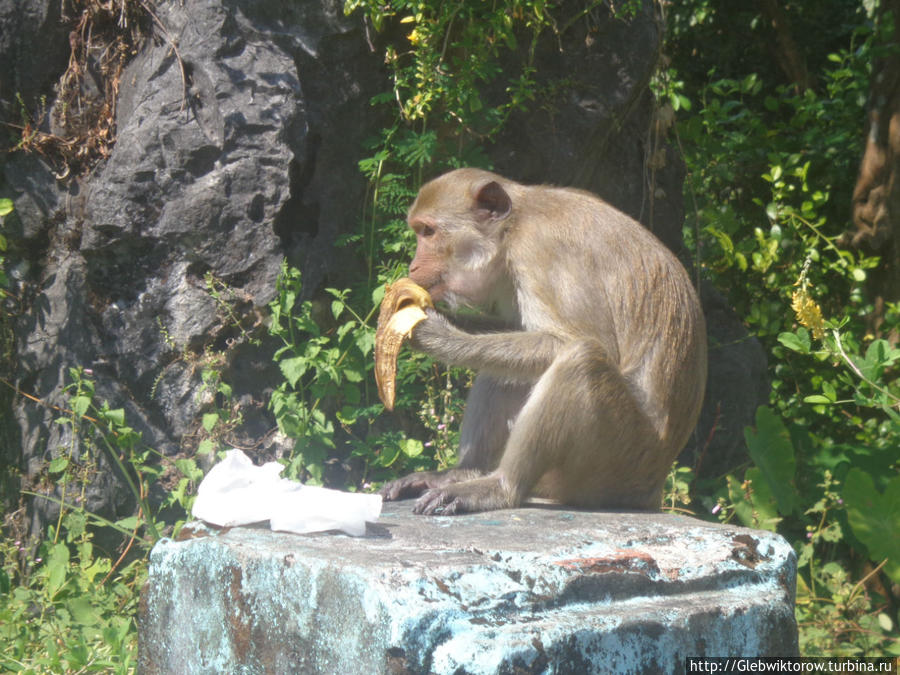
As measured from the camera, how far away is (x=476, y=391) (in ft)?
14.0

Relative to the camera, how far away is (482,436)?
4.23m

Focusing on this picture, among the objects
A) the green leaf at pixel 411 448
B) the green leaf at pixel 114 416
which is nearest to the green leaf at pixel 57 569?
the green leaf at pixel 114 416

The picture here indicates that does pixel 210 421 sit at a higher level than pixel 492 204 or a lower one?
lower

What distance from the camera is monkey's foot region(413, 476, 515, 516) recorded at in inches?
140

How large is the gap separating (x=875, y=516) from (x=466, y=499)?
7.03 ft

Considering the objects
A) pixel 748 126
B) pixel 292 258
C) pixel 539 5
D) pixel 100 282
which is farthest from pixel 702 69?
pixel 100 282

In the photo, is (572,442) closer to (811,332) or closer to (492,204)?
(492,204)

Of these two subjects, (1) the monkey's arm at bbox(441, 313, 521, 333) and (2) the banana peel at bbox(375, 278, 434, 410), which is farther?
(1) the monkey's arm at bbox(441, 313, 521, 333)

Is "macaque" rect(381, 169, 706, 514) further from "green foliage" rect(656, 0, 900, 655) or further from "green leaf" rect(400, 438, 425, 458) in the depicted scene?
"green foliage" rect(656, 0, 900, 655)

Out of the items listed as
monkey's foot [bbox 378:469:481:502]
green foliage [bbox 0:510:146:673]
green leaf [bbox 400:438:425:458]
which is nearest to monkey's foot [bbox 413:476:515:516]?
monkey's foot [bbox 378:469:481:502]

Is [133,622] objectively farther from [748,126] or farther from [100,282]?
[748,126]

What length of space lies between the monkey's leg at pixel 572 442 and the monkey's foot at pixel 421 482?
478 millimetres

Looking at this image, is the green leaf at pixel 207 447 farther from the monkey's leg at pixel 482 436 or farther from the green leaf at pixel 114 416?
the monkey's leg at pixel 482 436

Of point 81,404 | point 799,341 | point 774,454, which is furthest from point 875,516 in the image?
point 81,404
